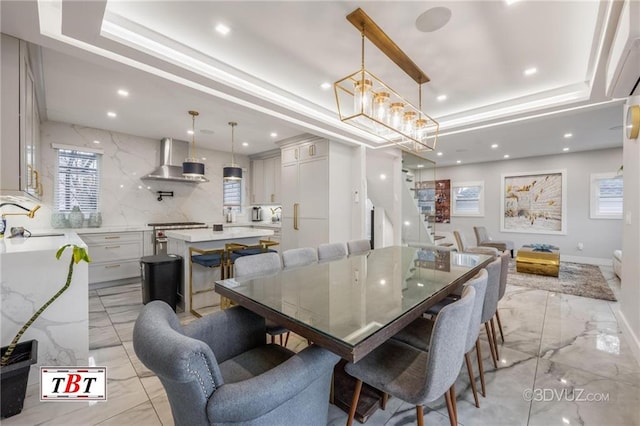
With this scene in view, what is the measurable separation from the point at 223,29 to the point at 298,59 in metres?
0.74

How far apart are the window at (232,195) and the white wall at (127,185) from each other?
389mm

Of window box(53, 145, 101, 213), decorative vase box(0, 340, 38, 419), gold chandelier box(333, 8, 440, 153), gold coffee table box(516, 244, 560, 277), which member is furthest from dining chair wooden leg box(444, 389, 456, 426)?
window box(53, 145, 101, 213)

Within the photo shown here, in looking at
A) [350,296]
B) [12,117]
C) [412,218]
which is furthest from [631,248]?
[12,117]

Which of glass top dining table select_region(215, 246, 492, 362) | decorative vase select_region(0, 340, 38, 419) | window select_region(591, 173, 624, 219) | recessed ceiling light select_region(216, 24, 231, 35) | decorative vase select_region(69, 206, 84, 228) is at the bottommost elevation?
decorative vase select_region(0, 340, 38, 419)

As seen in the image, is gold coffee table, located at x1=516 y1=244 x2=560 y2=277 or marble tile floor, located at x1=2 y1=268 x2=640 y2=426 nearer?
marble tile floor, located at x1=2 y1=268 x2=640 y2=426

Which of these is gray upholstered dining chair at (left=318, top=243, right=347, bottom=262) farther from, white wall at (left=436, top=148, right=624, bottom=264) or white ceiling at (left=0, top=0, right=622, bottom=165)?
white wall at (left=436, top=148, right=624, bottom=264)

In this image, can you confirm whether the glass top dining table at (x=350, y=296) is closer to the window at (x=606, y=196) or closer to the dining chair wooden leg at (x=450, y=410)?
the dining chair wooden leg at (x=450, y=410)

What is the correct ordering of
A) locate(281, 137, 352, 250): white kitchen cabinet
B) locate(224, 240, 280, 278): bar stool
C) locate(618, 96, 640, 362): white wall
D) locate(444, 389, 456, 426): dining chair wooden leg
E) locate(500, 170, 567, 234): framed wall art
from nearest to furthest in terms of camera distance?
1. locate(444, 389, 456, 426): dining chair wooden leg
2. locate(618, 96, 640, 362): white wall
3. locate(224, 240, 280, 278): bar stool
4. locate(281, 137, 352, 250): white kitchen cabinet
5. locate(500, 170, 567, 234): framed wall art

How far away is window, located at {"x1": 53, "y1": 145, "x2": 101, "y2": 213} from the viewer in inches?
174

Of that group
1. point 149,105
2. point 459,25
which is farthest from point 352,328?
point 149,105

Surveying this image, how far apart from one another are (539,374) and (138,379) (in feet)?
10.0

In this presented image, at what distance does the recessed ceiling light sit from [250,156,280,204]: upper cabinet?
13.0 feet

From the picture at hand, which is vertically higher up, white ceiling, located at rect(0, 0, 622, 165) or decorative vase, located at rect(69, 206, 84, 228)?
white ceiling, located at rect(0, 0, 622, 165)

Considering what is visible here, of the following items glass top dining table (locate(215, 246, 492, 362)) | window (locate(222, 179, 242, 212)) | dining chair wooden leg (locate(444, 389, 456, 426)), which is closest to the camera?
glass top dining table (locate(215, 246, 492, 362))
